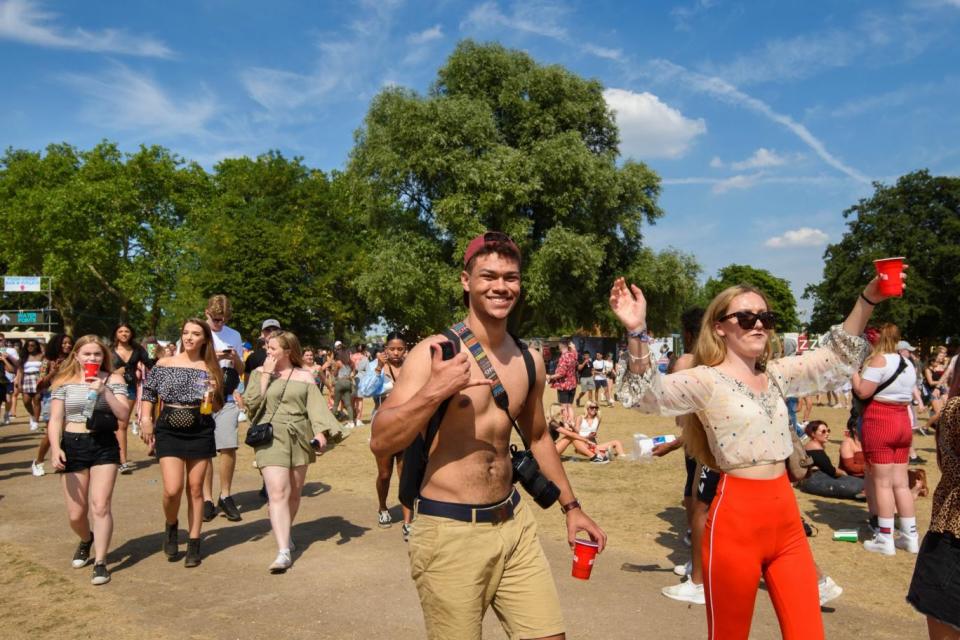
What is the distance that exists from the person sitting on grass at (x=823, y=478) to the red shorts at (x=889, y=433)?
8.61 feet

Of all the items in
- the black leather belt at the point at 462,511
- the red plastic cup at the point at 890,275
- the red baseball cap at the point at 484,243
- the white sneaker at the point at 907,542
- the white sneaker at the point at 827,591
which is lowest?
the white sneaker at the point at 907,542

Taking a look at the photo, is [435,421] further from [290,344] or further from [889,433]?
[889,433]

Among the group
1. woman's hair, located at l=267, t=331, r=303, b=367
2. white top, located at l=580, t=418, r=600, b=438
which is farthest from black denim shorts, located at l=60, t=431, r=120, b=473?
white top, located at l=580, t=418, r=600, b=438

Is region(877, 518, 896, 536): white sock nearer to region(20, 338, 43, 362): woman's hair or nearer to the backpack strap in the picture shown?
the backpack strap

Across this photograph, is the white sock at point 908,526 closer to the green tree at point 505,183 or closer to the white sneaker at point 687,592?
the white sneaker at point 687,592

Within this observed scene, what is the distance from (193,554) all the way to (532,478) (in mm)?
4420

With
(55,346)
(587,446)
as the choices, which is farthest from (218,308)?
(587,446)

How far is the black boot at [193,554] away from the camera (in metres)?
6.19

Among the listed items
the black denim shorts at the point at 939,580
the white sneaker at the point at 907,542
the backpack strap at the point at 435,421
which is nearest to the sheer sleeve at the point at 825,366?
the black denim shorts at the point at 939,580

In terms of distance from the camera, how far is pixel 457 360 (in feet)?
8.43

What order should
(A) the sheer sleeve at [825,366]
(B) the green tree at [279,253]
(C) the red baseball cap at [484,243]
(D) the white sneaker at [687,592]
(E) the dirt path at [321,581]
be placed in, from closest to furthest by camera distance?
(C) the red baseball cap at [484,243]
(A) the sheer sleeve at [825,366]
(E) the dirt path at [321,581]
(D) the white sneaker at [687,592]
(B) the green tree at [279,253]

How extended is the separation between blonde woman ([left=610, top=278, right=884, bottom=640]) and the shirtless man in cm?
56

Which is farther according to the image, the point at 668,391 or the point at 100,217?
the point at 100,217

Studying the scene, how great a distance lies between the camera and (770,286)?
3452 inches
